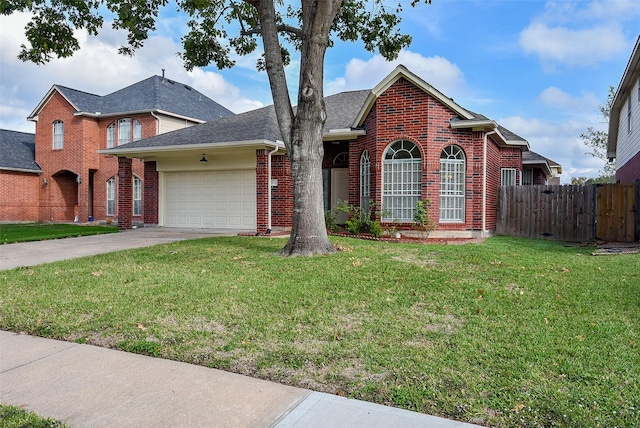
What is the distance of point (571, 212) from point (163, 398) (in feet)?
44.9

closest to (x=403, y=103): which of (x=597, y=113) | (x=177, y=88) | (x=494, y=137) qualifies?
(x=494, y=137)

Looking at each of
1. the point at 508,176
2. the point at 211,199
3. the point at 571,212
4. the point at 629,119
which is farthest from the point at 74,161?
the point at 629,119

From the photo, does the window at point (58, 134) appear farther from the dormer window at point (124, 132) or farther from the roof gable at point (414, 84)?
the roof gable at point (414, 84)

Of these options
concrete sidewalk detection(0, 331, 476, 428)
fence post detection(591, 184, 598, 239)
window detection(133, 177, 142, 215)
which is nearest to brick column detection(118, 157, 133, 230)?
window detection(133, 177, 142, 215)

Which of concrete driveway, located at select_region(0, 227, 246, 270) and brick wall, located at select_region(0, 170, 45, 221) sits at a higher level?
brick wall, located at select_region(0, 170, 45, 221)

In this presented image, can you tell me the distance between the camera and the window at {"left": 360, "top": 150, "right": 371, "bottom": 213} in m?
13.6

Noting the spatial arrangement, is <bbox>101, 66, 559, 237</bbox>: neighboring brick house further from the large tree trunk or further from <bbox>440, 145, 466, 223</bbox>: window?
the large tree trunk

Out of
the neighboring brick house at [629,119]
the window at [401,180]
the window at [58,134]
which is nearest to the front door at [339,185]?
the window at [401,180]

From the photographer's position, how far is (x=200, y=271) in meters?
7.07

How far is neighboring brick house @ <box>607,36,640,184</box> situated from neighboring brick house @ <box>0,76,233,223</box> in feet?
62.2

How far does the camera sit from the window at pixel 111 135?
22781 mm

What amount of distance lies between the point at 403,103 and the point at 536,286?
8.08 meters

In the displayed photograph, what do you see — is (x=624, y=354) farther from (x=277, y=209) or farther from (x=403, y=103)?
(x=277, y=209)

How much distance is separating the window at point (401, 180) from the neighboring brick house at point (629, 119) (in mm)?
6555
